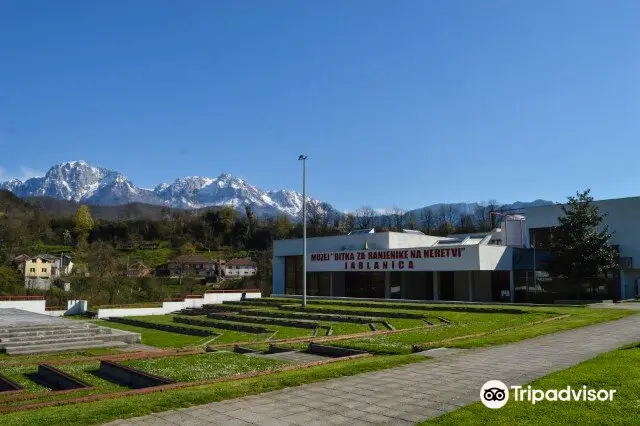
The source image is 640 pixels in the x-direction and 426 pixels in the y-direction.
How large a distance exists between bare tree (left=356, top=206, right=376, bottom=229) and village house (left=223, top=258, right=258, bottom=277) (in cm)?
2413

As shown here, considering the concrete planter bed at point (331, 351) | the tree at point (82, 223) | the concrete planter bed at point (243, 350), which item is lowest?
the concrete planter bed at point (243, 350)

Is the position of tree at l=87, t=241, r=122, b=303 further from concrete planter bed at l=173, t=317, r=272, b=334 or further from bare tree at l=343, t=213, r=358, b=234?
bare tree at l=343, t=213, r=358, b=234

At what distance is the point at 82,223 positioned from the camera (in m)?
107

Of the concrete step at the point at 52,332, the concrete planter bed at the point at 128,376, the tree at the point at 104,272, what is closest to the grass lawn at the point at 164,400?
the concrete planter bed at the point at 128,376

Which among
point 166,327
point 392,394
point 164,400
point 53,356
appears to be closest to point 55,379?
point 164,400

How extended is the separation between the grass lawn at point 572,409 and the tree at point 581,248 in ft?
86.1

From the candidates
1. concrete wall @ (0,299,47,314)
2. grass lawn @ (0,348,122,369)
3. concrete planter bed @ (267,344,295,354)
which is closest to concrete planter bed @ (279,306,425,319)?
concrete planter bed @ (267,344,295,354)

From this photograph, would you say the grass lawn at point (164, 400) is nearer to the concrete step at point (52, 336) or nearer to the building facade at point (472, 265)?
the concrete step at point (52, 336)

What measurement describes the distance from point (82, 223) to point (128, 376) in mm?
106193

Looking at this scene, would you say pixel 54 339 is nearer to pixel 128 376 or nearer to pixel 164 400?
pixel 128 376

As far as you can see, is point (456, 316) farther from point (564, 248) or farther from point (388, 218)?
point (388, 218)

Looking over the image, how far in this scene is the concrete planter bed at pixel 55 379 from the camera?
34.7 feet

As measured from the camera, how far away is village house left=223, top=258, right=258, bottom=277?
98.4 m

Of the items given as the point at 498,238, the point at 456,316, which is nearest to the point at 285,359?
the point at 456,316
